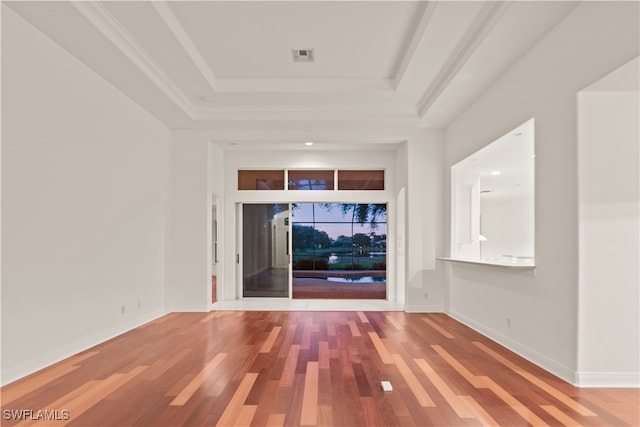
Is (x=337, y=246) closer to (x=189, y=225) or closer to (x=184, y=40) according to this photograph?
(x=189, y=225)

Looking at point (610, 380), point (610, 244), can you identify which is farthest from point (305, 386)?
point (610, 244)

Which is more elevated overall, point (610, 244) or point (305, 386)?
point (610, 244)

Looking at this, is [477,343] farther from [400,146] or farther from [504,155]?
[400,146]

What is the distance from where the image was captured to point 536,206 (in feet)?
13.2

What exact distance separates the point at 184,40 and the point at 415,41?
8.63 feet

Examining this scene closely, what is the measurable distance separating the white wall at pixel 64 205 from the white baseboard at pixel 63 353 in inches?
0.5

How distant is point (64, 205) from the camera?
4.12 metres

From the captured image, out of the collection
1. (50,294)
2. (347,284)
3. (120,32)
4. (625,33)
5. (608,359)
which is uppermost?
(120,32)

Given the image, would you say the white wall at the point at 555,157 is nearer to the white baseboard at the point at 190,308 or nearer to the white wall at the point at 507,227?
the white baseboard at the point at 190,308

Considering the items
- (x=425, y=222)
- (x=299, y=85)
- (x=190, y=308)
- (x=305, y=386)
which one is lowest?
(x=190, y=308)

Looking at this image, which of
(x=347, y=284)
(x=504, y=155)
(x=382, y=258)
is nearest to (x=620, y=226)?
(x=504, y=155)

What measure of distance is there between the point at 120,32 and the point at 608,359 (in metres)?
5.46

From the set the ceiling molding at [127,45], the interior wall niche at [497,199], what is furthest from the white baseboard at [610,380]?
the ceiling molding at [127,45]

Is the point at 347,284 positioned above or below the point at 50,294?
below
